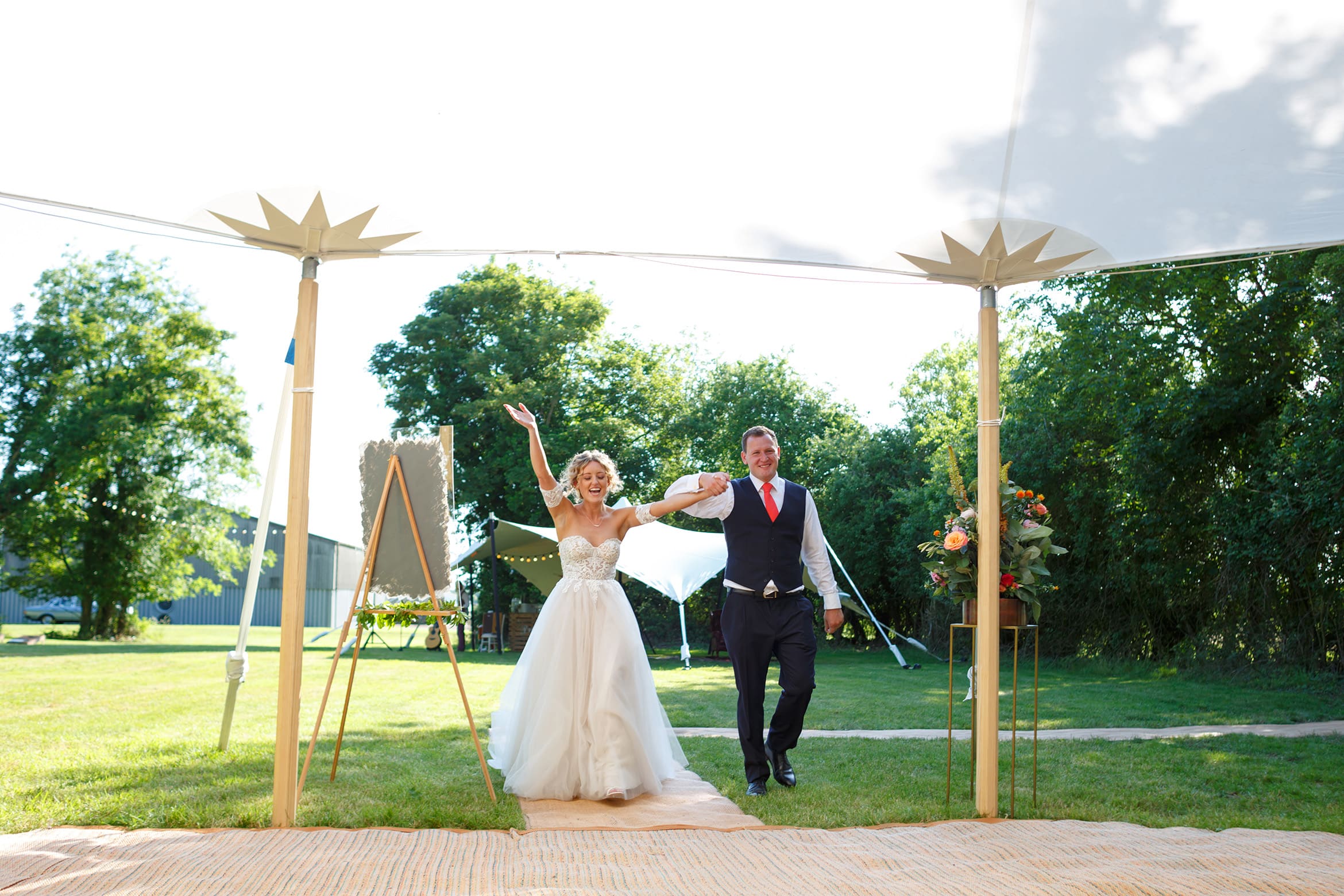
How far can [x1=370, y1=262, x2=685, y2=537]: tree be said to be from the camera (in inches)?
909

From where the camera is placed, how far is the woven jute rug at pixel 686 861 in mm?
2857

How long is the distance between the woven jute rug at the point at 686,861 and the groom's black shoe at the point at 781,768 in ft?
3.42

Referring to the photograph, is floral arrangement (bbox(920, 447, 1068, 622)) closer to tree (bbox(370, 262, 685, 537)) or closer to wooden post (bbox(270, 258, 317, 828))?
wooden post (bbox(270, 258, 317, 828))

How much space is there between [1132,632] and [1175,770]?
9.08 metres

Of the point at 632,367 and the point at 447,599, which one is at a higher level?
the point at 632,367

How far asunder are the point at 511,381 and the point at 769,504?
1970cm

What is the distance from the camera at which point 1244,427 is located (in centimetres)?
1215

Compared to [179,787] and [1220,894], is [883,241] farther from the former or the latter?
[179,787]

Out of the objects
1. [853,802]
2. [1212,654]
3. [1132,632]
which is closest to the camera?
[853,802]

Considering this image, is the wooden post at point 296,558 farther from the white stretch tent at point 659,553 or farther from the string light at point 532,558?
the string light at point 532,558

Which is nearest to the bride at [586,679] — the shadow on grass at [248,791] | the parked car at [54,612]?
the shadow on grass at [248,791]

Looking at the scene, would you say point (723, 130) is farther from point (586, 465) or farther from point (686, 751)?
point (686, 751)

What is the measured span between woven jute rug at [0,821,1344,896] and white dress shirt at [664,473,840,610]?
4.48 feet

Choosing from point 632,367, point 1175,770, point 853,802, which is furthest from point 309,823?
point 632,367
